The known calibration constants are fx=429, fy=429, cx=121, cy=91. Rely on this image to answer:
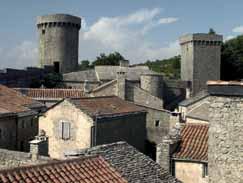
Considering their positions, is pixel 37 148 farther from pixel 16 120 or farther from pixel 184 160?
pixel 16 120

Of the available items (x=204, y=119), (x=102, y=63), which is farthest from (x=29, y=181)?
(x=102, y=63)

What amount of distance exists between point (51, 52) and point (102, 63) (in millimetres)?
17420

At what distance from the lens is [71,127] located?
26203mm

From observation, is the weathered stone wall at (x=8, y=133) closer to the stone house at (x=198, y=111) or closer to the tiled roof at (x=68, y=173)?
the stone house at (x=198, y=111)

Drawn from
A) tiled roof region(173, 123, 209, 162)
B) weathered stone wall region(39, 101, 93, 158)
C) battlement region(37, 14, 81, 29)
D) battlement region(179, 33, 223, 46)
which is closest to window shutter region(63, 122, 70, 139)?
weathered stone wall region(39, 101, 93, 158)

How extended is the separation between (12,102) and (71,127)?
5.04m

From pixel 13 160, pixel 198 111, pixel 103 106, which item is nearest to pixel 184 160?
pixel 13 160

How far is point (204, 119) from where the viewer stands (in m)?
32.8

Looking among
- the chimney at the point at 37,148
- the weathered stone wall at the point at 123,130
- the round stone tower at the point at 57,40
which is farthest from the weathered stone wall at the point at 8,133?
the round stone tower at the point at 57,40

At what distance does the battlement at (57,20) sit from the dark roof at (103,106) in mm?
32571

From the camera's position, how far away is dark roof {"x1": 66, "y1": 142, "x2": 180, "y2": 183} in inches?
440

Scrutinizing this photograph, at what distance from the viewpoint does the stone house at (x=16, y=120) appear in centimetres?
2559

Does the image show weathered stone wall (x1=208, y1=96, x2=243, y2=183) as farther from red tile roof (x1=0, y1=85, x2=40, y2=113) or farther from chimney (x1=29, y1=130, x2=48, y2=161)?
red tile roof (x1=0, y1=85, x2=40, y2=113)

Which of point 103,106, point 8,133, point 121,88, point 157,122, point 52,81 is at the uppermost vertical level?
point 52,81
